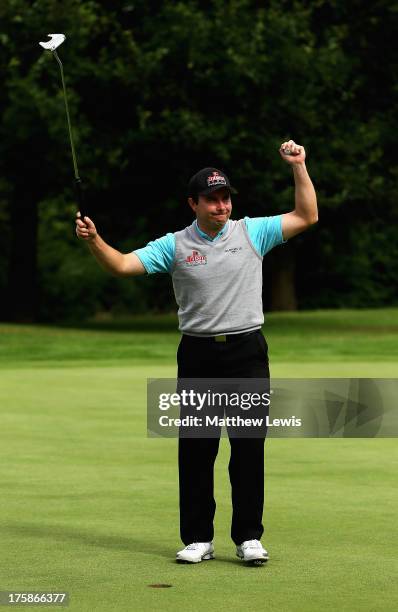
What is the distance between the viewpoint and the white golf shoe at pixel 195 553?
7.04 meters

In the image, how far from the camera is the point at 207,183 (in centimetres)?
714

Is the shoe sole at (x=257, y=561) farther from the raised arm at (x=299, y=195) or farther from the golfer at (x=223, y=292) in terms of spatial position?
the raised arm at (x=299, y=195)

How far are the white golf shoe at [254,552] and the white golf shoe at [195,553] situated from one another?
0.63ft

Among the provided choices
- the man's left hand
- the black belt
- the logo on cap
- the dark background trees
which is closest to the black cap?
the logo on cap

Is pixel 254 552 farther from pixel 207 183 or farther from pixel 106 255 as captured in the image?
pixel 207 183

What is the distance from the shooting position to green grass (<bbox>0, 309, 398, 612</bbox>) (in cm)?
637

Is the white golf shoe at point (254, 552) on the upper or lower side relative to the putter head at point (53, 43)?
lower

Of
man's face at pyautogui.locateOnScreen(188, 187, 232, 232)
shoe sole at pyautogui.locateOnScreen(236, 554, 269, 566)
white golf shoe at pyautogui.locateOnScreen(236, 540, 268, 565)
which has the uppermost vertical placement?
man's face at pyautogui.locateOnScreen(188, 187, 232, 232)

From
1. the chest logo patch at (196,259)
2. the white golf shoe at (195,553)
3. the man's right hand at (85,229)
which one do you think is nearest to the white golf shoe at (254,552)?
the white golf shoe at (195,553)

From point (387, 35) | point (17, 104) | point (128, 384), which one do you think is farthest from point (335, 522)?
point (387, 35)

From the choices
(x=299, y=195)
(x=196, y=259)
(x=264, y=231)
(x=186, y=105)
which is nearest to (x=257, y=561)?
(x=196, y=259)

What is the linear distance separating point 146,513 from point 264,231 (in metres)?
2.12

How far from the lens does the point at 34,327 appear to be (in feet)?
100

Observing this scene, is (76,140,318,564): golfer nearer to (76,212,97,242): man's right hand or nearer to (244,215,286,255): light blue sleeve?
(244,215,286,255): light blue sleeve
